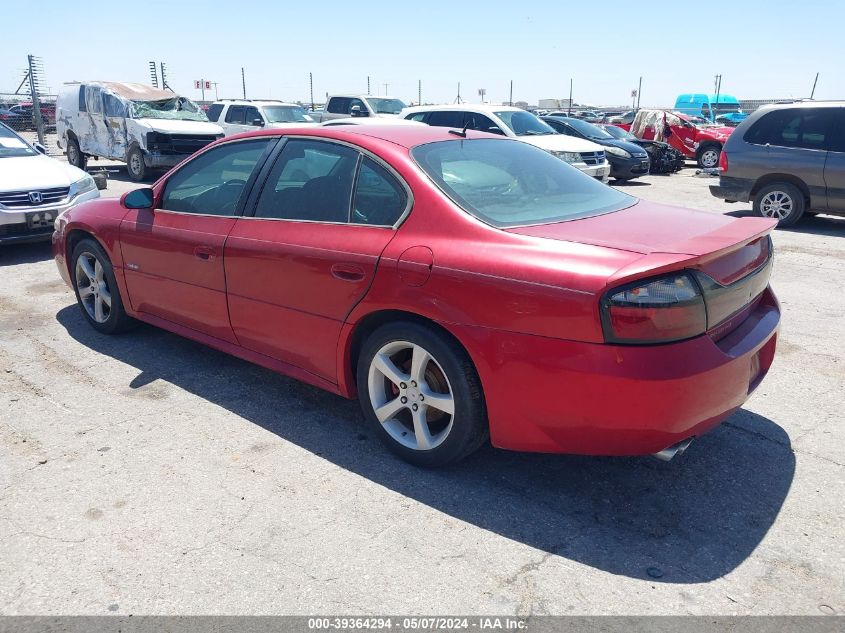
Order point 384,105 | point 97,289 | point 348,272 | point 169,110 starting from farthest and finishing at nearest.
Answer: point 384,105 → point 169,110 → point 97,289 → point 348,272

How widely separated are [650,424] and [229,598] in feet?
5.50

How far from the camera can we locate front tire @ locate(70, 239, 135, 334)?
5.02 meters

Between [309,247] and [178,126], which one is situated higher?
[178,126]

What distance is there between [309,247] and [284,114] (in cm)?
1484

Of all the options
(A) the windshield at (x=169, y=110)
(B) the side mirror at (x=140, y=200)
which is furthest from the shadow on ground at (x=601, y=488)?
(A) the windshield at (x=169, y=110)

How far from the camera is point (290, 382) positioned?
174 inches

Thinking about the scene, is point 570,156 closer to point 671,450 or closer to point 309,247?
point 309,247

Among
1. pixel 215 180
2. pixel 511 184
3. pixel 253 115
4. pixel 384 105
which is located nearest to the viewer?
pixel 511 184

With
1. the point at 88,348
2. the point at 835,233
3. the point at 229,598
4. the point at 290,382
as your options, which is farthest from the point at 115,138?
the point at 229,598

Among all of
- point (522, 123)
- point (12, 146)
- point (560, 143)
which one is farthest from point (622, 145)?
point (12, 146)

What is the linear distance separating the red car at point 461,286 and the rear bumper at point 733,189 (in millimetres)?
7493

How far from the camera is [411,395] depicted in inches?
129

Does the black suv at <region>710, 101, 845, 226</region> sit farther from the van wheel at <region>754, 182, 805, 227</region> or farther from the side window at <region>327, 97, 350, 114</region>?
the side window at <region>327, 97, 350, 114</region>

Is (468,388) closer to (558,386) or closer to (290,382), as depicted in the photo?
(558,386)
